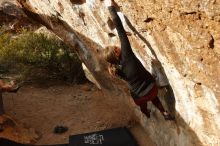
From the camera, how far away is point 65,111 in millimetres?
10594

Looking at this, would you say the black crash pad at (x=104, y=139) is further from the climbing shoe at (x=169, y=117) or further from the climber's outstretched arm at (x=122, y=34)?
the climber's outstretched arm at (x=122, y=34)

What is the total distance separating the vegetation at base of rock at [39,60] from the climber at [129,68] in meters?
5.71

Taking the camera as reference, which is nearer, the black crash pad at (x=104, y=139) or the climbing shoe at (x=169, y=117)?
the climbing shoe at (x=169, y=117)

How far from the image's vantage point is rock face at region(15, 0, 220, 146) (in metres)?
4.84

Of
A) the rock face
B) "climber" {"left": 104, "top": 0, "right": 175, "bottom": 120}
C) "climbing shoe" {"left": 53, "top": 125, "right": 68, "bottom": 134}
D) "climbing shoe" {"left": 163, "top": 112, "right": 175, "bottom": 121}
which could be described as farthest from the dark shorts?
"climbing shoe" {"left": 53, "top": 125, "right": 68, "bottom": 134}

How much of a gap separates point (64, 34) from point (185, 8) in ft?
16.1

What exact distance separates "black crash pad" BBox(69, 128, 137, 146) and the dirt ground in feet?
0.75

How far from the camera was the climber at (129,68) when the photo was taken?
6165 mm

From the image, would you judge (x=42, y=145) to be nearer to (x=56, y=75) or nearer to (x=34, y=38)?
(x=56, y=75)

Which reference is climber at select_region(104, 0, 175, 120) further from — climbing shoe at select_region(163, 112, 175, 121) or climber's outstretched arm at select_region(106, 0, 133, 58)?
climbing shoe at select_region(163, 112, 175, 121)

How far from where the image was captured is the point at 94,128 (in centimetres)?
964

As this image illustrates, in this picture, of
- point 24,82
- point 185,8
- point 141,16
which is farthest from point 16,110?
point 185,8

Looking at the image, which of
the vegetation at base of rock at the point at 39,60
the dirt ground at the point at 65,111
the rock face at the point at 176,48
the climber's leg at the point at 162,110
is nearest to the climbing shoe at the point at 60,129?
the dirt ground at the point at 65,111

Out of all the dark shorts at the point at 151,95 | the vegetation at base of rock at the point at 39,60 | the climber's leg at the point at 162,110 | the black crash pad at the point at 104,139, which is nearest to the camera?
the dark shorts at the point at 151,95
